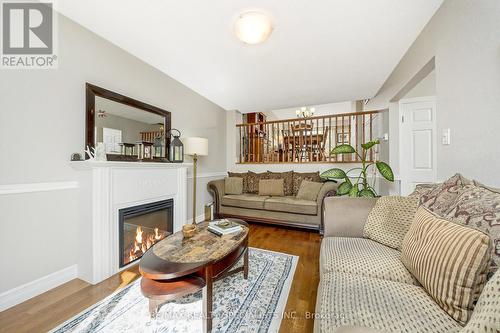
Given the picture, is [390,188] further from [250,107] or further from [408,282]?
[250,107]

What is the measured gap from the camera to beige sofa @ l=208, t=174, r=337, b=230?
2961mm

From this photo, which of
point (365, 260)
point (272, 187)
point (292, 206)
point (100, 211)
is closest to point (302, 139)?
point (272, 187)

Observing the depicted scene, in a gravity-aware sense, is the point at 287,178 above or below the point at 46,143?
below

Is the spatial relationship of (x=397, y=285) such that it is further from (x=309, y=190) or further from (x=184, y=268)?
(x=309, y=190)

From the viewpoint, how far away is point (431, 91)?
2.84 m

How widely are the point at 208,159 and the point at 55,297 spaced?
269 centimetres

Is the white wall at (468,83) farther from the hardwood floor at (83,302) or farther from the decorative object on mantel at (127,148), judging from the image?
the decorative object on mantel at (127,148)

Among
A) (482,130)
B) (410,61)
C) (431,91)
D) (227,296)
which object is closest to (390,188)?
(431,91)

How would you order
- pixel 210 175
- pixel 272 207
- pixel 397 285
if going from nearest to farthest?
pixel 397 285
pixel 272 207
pixel 210 175

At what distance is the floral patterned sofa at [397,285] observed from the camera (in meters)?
0.56

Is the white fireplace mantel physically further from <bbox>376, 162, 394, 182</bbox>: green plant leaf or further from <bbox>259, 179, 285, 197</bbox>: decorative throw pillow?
<bbox>376, 162, 394, 182</bbox>: green plant leaf

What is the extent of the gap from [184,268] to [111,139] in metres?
1.69

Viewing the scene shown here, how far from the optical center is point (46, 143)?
1617 mm

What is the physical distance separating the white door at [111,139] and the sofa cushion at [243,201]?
1.96m
